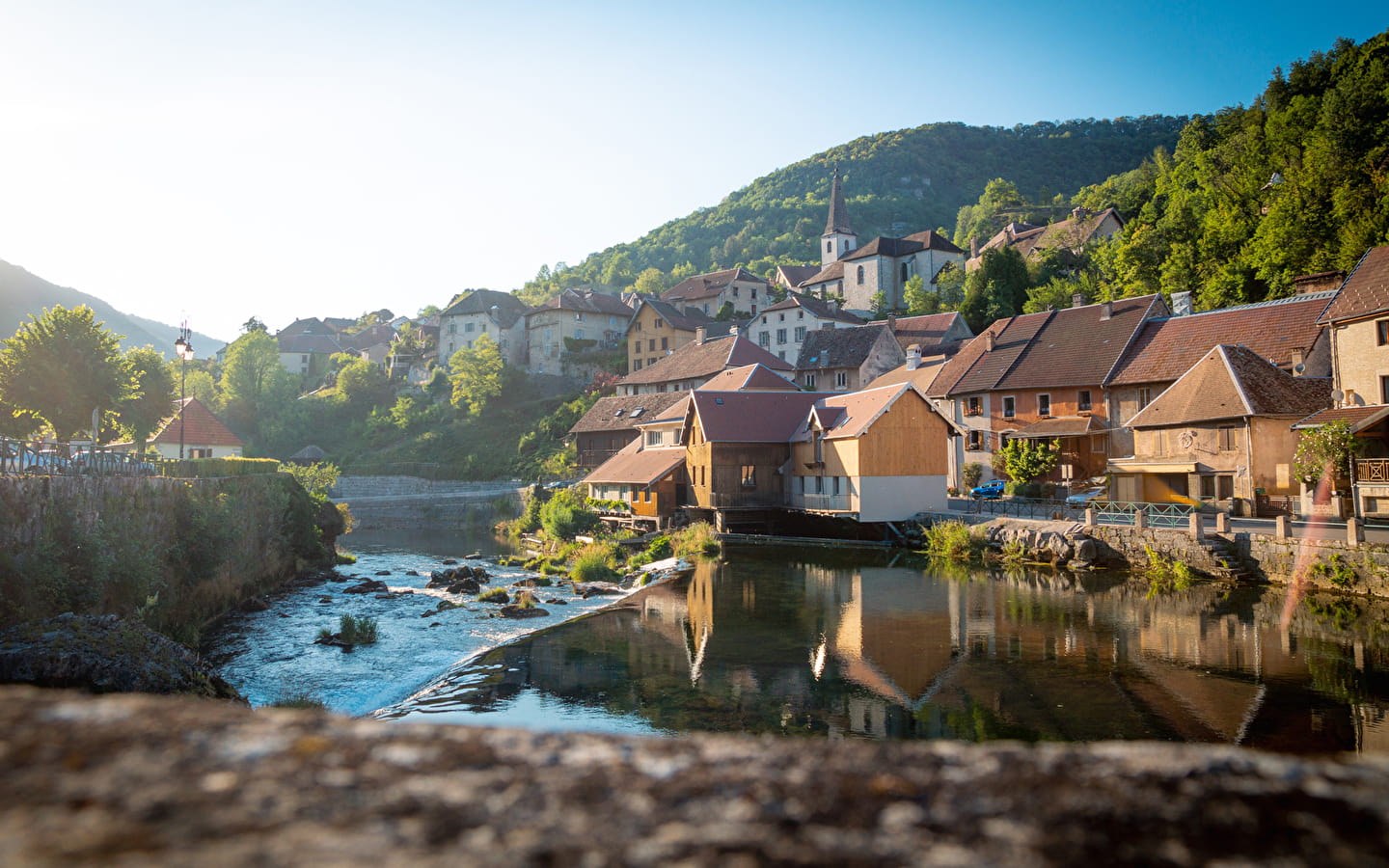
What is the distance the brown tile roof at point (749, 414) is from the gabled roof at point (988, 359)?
9640 mm

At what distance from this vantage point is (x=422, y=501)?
65688 millimetres

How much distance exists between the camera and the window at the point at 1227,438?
31.8 metres

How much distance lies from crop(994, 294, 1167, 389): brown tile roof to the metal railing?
4175 cm

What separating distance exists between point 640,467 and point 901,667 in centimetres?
3141

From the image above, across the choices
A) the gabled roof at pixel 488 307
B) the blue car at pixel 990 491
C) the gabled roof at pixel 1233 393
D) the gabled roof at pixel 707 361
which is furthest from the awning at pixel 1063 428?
the gabled roof at pixel 488 307

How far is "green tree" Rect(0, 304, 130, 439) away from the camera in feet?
102

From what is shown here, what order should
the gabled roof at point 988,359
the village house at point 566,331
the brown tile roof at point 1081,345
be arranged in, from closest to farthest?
the brown tile roof at point 1081,345 → the gabled roof at point 988,359 → the village house at point 566,331

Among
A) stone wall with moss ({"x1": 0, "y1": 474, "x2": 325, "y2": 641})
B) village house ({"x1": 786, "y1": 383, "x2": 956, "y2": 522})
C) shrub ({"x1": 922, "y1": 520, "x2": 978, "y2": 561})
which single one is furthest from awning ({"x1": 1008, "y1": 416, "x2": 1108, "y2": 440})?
stone wall with moss ({"x1": 0, "y1": 474, "x2": 325, "y2": 641})

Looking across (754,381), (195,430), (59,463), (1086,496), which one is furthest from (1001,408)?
(195,430)

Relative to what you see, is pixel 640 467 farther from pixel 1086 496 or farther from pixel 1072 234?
pixel 1072 234

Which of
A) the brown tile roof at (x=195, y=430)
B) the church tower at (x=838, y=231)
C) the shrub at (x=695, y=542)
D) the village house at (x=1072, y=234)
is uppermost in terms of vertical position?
the church tower at (x=838, y=231)

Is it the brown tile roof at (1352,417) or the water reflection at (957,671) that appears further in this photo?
the brown tile roof at (1352,417)

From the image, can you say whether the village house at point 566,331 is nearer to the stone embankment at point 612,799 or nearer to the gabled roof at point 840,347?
the gabled roof at point 840,347

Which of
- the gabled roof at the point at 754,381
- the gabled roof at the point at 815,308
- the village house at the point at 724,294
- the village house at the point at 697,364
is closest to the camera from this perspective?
the gabled roof at the point at 754,381
